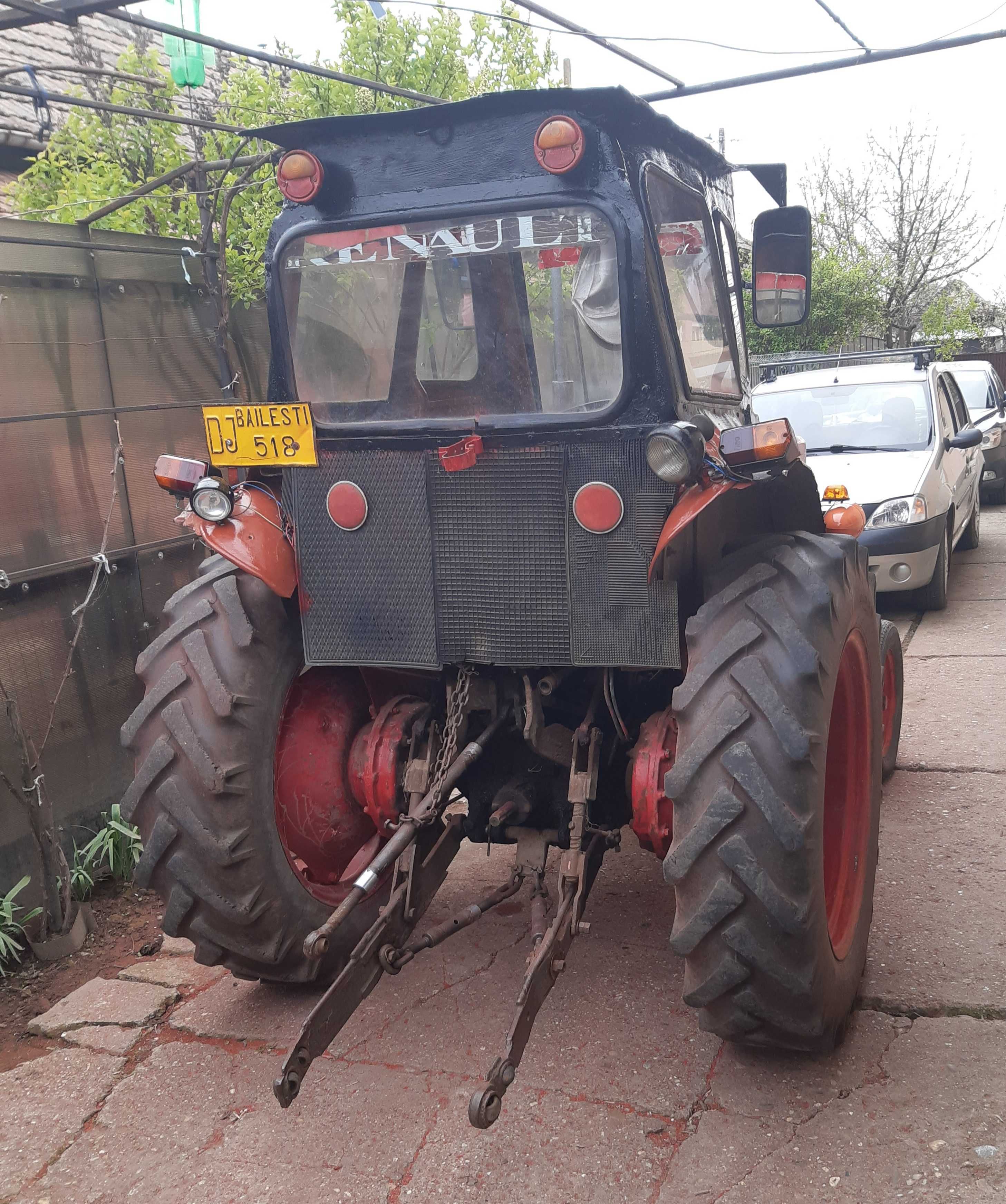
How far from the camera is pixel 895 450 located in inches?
333

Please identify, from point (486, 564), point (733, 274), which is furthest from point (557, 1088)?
point (733, 274)

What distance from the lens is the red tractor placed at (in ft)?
8.77

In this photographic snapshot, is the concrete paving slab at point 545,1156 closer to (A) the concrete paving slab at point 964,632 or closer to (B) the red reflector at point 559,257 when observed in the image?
(B) the red reflector at point 559,257

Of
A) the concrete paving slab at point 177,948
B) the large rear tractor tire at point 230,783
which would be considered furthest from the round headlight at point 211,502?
the concrete paving slab at point 177,948

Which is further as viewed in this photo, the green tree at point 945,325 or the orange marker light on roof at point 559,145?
the green tree at point 945,325

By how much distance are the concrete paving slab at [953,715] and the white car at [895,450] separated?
1.07 meters

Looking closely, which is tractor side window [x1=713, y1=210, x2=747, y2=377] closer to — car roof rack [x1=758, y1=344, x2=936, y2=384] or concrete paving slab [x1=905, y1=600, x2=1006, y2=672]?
concrete paving slab [x1=905, y1=600, x2=1006, y2=672]

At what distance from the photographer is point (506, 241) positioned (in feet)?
9.99

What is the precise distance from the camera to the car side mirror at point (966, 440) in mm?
8516

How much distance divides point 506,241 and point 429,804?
1623 millimetres

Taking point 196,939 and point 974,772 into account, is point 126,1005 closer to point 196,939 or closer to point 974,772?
point 196,939

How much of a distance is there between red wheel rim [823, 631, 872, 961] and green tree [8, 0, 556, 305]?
3815 mm

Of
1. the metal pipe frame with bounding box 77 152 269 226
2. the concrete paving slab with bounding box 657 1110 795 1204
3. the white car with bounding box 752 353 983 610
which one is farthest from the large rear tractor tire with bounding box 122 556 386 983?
the white car with bounding box 752 353 983 610

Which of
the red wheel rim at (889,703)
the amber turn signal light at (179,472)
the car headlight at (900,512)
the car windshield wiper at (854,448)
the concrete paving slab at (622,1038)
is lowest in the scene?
the concrete paving slab at (622,1038)
